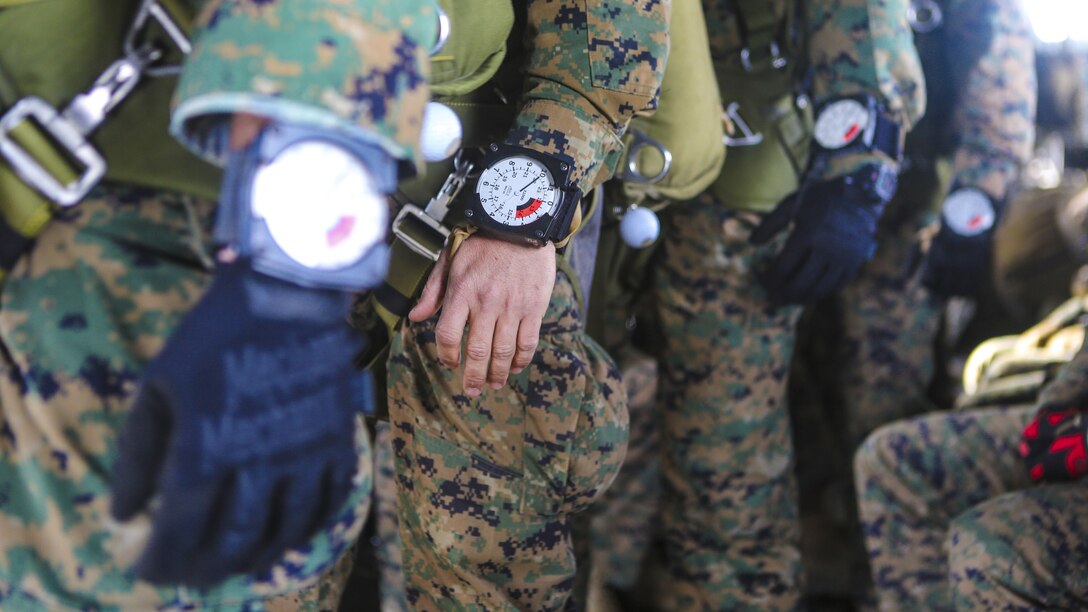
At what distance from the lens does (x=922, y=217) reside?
218cm

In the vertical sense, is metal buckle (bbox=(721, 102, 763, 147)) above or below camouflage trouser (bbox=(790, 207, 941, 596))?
above

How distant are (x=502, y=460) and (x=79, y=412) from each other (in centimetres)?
55

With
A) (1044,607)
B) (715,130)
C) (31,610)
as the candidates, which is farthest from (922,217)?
(31,610)

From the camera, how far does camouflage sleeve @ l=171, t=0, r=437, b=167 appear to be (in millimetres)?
624

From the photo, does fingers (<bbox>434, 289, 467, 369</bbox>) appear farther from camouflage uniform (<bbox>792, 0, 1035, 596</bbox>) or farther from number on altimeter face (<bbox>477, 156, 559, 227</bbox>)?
camouflage uniform (<bbox>792, 0, 1035, 596</bbox>)

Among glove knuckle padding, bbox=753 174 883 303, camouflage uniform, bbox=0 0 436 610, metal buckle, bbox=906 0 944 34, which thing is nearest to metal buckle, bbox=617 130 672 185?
glove knuckle padding, bbox=753 174 883 303

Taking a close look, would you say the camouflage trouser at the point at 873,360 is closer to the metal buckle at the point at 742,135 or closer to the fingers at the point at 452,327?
the metal buckle at the point at 742,135

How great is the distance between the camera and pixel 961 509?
1.68 metres

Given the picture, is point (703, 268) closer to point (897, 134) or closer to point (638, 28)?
point (897, 134)

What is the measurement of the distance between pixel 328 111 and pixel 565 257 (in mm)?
614

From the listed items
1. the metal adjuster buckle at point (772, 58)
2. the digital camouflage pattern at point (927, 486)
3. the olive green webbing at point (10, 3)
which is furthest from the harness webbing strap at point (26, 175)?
the digital camouflage pattern at point (927, 486)

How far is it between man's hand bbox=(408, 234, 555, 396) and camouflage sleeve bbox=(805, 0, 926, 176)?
33.0 inches

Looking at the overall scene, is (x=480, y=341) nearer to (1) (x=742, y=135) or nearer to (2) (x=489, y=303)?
(2) (x=489, y=303)

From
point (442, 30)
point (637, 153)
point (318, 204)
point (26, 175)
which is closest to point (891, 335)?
point (637, 153)
